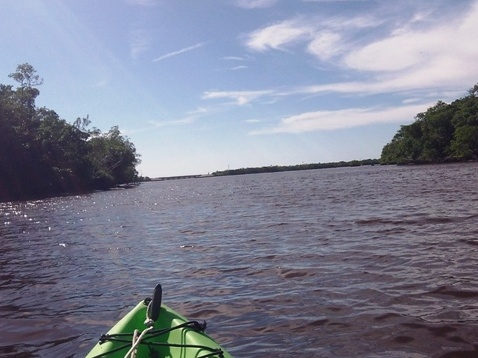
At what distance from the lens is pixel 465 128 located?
271 ft

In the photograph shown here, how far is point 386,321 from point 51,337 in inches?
179

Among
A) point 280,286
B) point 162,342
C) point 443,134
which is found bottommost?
point 280,286

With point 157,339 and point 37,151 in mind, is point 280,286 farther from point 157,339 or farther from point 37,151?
point 37,151

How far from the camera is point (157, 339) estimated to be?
13.7ft

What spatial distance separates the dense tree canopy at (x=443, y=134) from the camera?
275 ft

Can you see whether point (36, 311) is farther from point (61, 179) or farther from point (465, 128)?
point (465, 128)

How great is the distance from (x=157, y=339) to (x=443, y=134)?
3950 inches

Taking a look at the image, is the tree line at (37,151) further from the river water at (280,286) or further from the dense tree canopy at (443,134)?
the dense tree canopy at (443,134)

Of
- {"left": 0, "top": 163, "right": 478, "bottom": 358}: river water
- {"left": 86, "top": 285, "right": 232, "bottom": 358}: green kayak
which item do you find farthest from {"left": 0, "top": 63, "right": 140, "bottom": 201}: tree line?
{"left": 86, "top": 285, "right": 232, "bottom": 358}: green kayak

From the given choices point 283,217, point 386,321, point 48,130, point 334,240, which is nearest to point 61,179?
point 48,130

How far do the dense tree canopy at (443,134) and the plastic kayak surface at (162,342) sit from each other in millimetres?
89034

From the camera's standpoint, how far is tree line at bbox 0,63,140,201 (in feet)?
198

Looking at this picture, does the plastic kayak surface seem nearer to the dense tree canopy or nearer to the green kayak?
the green kayak

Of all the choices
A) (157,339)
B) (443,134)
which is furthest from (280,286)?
(443,134)
